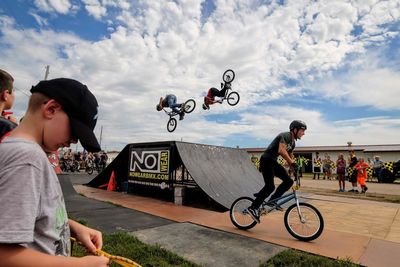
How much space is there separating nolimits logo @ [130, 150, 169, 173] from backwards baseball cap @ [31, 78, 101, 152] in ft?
26.5

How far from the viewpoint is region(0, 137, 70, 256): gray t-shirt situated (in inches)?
34.7

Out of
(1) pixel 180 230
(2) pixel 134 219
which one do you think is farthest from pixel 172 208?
(1) pixel 180 230

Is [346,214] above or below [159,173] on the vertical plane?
below

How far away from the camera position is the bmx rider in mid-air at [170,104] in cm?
1384

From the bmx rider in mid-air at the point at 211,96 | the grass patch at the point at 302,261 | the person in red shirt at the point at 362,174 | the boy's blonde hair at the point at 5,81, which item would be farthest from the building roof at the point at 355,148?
the boy's blonde hair at the point at 5,81

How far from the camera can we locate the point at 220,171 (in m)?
9.44

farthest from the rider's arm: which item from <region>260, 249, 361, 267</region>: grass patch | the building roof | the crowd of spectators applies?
the building roof

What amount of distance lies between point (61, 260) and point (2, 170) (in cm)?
35

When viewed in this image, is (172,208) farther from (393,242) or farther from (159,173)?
(393,242)

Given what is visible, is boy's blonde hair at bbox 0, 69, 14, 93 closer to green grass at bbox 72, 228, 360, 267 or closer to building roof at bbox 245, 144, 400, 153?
green grass at bbox 72, 228, 360, 267

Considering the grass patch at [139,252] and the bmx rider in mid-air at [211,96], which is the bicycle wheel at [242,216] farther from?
the bmx rider in mid-air at [211,96]

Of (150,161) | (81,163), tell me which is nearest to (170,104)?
(150,161)

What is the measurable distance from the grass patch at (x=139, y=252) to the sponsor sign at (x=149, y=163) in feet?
15.5

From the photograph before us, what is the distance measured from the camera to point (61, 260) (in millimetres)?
949
